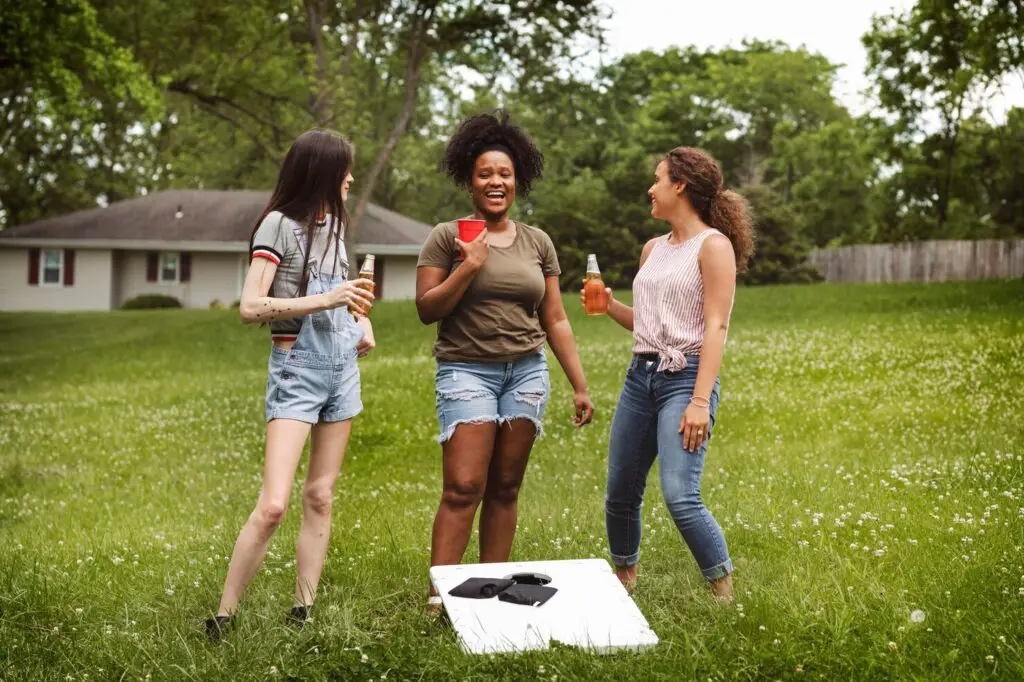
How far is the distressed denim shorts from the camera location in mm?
5172

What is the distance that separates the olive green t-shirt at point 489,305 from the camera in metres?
5.18

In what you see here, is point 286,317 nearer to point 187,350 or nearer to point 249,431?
point 249,431

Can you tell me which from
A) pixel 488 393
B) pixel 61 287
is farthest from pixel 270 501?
pixel 61 287

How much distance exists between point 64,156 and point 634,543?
52292mm

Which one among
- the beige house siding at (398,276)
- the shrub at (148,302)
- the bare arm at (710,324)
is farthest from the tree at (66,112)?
the bare arm at (710,324)

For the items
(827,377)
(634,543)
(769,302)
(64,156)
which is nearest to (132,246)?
(64,156)

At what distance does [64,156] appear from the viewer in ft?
170

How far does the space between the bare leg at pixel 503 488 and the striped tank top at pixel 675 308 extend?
72cm

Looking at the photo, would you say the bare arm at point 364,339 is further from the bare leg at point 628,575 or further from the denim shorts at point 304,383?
the bare leg at point 628,575

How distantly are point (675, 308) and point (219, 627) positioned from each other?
2.59 m

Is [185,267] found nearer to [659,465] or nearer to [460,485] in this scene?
[460,485]

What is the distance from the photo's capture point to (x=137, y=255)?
45031mm

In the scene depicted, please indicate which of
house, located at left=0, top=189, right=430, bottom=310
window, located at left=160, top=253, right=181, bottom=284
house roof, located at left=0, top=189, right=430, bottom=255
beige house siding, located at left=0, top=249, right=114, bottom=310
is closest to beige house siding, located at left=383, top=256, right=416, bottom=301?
house, located at left=0, top=189, right=430, bottom=310

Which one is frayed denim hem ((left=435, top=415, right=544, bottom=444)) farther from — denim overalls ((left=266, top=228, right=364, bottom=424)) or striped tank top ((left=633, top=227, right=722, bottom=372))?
striped tank top ((left=633, top=227, right=722, bottom=372))
